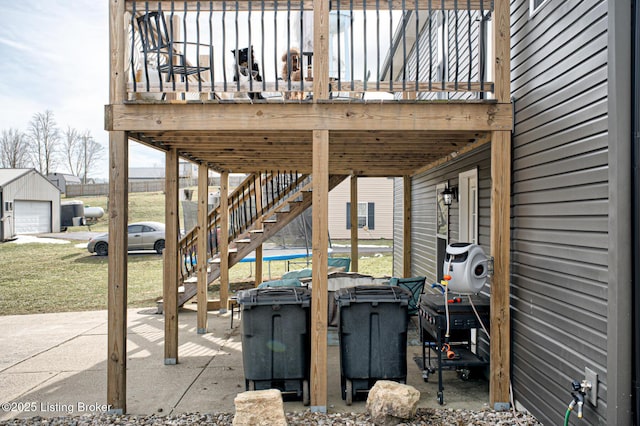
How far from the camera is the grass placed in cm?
978

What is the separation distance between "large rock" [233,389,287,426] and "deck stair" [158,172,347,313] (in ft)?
15.4

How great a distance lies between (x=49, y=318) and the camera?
26.8 feet

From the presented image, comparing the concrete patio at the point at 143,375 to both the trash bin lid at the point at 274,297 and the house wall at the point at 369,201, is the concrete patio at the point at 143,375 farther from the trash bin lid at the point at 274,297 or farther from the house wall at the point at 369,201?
the house wall at the point at 369,201

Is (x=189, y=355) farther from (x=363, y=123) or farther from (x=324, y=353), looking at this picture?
(x=363, y=123)

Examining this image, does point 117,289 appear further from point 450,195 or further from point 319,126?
point 450,195

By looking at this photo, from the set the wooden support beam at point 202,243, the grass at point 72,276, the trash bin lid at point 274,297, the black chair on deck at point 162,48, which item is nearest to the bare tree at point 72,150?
the grass at point 72,276

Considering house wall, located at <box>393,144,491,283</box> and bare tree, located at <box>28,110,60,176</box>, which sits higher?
bare tree, located at <box>28,110,60,176</box>

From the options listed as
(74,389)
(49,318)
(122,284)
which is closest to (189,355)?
(74,389)

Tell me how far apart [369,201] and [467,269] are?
743 inches

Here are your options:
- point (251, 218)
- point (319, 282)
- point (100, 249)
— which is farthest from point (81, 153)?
point (319, 282)

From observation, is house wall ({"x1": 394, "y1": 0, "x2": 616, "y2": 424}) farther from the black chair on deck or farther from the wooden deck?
the black chair on deck

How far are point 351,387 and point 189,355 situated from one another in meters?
2.52

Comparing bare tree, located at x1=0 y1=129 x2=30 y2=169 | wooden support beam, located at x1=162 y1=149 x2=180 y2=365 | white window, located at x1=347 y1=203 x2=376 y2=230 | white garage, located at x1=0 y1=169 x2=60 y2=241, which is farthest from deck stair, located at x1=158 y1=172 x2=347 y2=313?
bare tree, located at x1=0 y1=129 x2=30 y2=169

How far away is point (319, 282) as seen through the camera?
3984 millimetres
